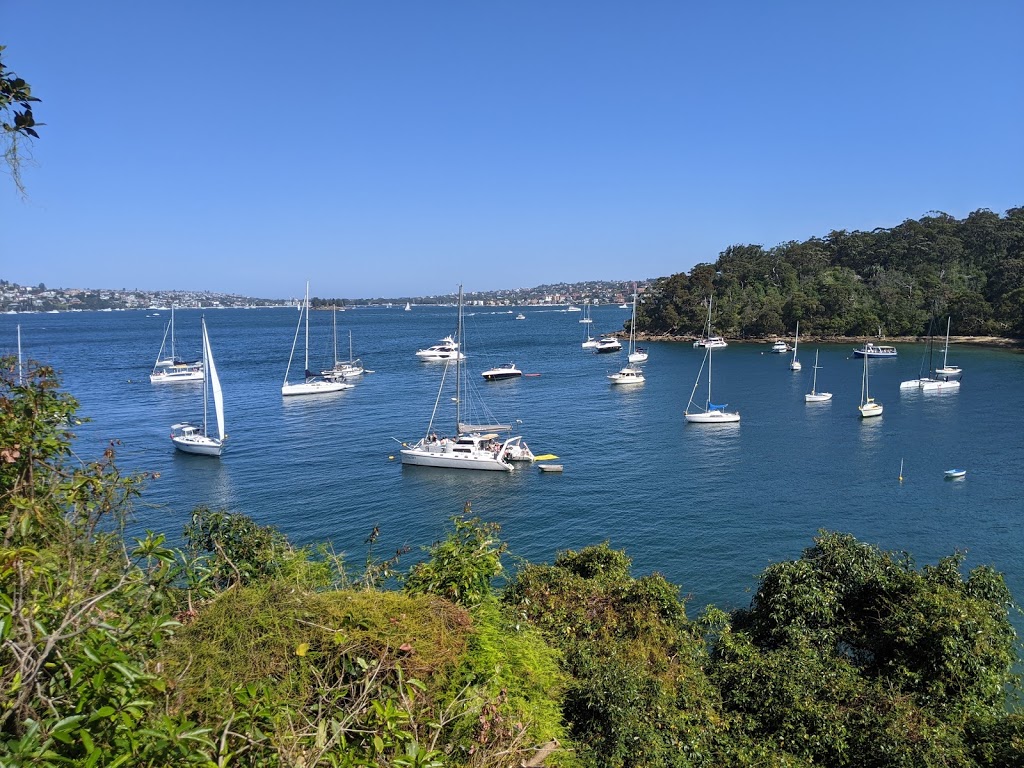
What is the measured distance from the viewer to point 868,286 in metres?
104

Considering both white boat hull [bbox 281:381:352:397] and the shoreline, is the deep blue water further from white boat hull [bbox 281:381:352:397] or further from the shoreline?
the shoreline

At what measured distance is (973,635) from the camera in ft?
34.2

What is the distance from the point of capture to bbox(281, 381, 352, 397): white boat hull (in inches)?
2099

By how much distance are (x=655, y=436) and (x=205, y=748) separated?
126ft

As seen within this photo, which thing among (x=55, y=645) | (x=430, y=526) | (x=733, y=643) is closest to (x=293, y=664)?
(x=55, y=645)

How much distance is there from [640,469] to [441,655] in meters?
28.4

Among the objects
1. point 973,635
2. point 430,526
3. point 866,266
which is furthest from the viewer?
point 866,266

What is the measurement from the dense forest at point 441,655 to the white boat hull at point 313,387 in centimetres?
4273

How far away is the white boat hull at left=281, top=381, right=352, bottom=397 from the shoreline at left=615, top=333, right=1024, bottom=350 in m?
57.7

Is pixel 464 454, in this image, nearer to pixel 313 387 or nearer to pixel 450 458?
pixel 450 458

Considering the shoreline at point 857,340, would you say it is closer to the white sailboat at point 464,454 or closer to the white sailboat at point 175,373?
the white sailboat at point 175,373

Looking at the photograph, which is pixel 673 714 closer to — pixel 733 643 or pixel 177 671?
pixel 733 643

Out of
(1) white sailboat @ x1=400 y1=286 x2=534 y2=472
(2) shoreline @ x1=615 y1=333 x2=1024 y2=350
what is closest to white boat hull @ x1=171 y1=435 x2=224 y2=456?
(1) white sailboat @ x1=400 y1=286 x2=534 y2=472

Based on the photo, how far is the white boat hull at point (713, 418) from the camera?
43.5 meters
